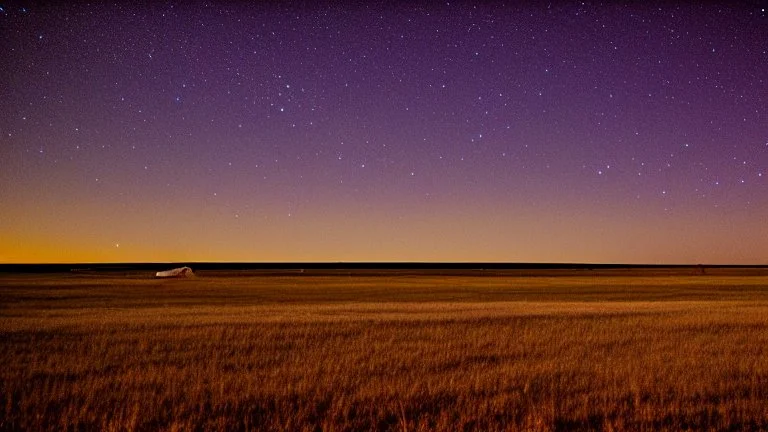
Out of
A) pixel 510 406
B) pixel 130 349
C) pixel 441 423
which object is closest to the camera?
pixel 441 423

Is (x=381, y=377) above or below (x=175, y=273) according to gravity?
below

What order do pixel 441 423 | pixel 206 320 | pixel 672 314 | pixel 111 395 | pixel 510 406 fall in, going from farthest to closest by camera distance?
pixel 672 314 → pixel 206 320 → pixel 111 395 → pixel 510 406 → pixel 441 423

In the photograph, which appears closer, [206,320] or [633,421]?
[633,421]

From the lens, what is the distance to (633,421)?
27.3 ft

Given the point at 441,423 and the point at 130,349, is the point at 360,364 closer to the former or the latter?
the point at 441,423

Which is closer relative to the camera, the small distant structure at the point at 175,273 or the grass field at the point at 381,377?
the grass field at the point at 381,377

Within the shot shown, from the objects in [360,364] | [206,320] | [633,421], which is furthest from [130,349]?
[633,421]

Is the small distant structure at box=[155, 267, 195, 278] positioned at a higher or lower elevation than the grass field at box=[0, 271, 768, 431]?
higher

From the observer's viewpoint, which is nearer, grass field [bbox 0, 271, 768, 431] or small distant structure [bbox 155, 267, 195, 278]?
grass field [bbox 0, 271, 768, 431]

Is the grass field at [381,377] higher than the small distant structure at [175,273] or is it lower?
lower

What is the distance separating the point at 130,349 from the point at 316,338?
4.94 meters

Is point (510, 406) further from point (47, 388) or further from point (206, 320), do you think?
point (206, 320)

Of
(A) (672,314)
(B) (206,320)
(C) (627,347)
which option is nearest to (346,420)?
(C) (627,347)

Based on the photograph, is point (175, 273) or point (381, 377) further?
point (175, 273)
